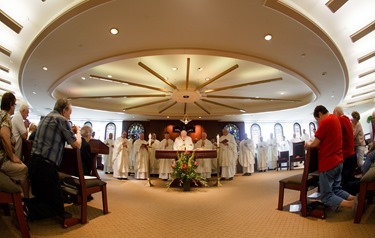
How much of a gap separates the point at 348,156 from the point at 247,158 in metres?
6.83

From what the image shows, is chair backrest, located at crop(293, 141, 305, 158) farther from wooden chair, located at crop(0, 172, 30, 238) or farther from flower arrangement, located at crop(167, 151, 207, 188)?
wooden chair, located at crop(0, 172, 30, 238)

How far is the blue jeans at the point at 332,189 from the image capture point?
2.86 m

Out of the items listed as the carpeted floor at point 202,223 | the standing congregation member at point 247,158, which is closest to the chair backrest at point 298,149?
the standing congregation member at point 247,158

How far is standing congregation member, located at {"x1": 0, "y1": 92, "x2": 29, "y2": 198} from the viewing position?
7.97ft

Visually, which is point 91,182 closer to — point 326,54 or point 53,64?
point 53,64

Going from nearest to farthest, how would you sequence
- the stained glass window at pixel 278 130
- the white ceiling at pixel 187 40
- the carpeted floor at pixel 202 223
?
the carpeted floor at pixel 202 223 → the white ceiling at pixel 187 40 → the stained glass window at pixel 278 130

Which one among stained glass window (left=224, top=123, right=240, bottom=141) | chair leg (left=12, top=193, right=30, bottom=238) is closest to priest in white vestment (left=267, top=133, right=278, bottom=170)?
stained glass window (left=224, top=123, right=240, bottom=141)

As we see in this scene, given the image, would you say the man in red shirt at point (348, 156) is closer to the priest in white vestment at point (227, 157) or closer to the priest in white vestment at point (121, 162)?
the priest in white vestment at point (227, 157)

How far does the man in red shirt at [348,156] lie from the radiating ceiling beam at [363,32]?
2286 mm

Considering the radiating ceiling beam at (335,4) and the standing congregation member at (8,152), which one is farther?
Result: the radiating ceiling beam at (335,4)

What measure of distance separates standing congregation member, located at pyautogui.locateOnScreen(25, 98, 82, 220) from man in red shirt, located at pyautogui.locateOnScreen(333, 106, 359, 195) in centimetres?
371

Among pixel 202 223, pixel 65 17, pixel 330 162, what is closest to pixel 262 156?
pixel 330 162

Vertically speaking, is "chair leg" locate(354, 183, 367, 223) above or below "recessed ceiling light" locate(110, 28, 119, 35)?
below

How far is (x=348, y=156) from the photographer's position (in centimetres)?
339
